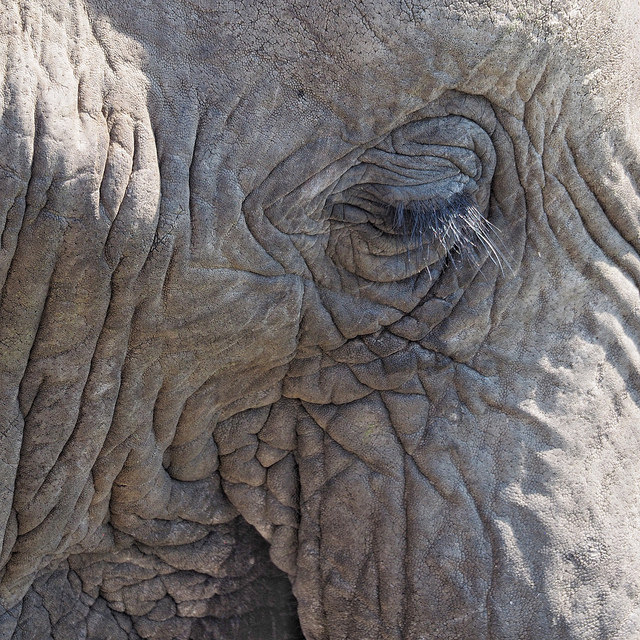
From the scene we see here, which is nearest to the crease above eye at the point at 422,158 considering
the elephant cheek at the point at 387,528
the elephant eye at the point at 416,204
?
the elephant eye at the point at 416,204

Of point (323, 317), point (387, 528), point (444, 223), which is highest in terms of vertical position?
point (444, 223)

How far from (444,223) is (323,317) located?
1.05 feet

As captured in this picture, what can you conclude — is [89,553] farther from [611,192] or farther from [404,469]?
[611,192]

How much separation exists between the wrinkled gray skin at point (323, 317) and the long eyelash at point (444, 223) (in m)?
0.02

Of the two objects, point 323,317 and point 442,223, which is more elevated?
point 442,223

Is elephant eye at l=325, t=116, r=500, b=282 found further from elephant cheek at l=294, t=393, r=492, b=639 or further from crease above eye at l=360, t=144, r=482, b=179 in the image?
elephant cheek at l=294, t=393, r=492, b=639

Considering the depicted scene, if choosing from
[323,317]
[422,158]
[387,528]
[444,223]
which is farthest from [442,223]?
[387,528]

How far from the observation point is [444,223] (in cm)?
199

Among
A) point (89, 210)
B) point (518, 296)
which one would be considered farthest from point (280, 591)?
point (89, 210)

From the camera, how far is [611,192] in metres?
2.11

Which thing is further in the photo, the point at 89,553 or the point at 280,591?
the point at 280,591

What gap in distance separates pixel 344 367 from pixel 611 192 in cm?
70

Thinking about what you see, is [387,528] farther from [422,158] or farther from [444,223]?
[422,158]

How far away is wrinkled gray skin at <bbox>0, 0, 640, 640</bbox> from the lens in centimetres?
175
